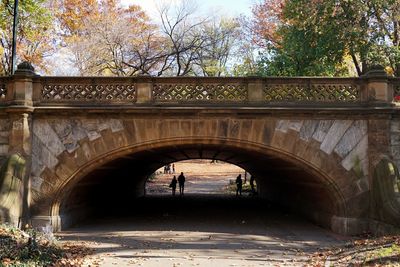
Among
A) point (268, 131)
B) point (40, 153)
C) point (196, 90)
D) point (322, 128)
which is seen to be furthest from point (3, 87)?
point (322, 128)

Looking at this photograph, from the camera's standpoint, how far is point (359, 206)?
12141mm

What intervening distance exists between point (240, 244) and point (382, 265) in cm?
396

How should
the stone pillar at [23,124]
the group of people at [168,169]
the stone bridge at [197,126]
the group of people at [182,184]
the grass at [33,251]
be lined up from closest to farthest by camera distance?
the grass at [33,251], the stone pillar at [23,124], the stone bridge at [197,126], the group of people at [182,184], the group of people at [168,169]

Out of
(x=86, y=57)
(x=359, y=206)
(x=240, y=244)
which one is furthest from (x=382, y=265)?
(x=86, y=57)

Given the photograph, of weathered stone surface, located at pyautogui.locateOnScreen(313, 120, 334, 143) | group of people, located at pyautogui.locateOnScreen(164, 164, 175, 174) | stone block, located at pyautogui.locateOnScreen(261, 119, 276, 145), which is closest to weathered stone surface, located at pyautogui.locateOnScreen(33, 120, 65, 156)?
stone block, located at pyautogui.locateOnScreen(261, 119, 276, 145)

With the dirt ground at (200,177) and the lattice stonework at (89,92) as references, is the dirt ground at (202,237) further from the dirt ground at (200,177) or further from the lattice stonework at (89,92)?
the dirt ground at (200,177)

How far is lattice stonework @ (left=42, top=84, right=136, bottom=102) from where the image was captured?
12.3 meters

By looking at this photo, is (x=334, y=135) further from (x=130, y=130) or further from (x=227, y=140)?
(x=130, y=130)

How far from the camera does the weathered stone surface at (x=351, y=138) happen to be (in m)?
12.2

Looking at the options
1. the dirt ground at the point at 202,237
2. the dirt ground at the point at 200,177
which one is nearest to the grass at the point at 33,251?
the dirt ground at the point at 202,237

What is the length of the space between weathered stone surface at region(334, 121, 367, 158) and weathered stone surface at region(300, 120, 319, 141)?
77 centimetres

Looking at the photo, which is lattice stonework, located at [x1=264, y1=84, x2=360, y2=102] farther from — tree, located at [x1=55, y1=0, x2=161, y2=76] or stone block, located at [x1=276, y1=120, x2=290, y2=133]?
tree, located at [x1=55, y1=0, x2=161, y2=76]

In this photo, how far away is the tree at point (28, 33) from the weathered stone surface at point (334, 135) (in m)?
14.8

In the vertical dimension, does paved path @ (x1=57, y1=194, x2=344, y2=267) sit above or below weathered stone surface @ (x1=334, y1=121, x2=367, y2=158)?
below
